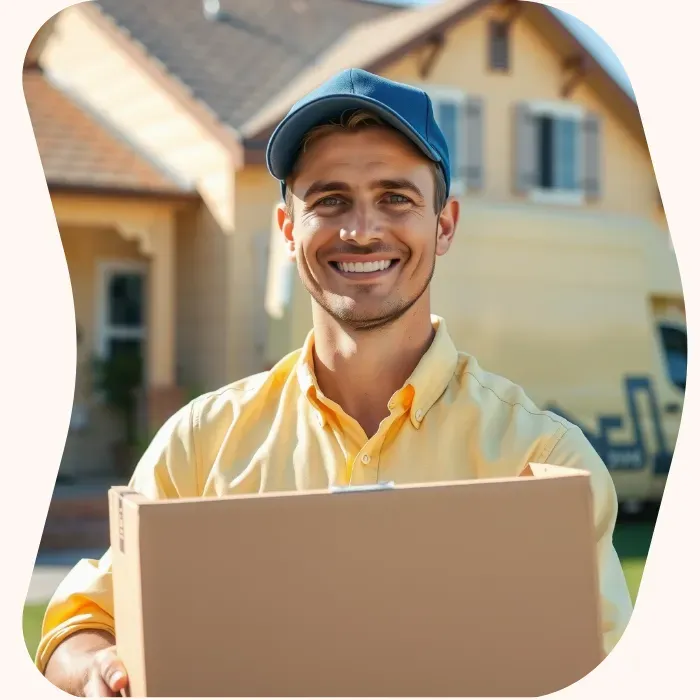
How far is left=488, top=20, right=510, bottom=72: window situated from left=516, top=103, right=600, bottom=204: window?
39 cm

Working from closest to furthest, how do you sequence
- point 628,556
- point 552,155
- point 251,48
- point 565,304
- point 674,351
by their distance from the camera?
point 628,556, point 674,351, point 251,48, point 565,304, point 552,155

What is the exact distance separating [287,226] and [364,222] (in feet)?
0.62

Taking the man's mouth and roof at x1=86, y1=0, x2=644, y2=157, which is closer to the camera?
the man's mouth

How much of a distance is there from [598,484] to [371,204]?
0.56 metres

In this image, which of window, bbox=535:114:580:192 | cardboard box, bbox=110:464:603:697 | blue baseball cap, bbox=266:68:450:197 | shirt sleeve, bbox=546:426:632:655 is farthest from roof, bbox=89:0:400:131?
cardboard box, bbox=110:464:603:697

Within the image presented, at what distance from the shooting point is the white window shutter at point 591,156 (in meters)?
8.86

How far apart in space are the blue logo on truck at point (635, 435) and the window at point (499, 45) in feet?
10.5

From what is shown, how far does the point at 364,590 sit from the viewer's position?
1503 mm

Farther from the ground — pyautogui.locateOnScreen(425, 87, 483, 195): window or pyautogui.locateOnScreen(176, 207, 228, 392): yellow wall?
pyautogui.locateOnScreen(425, 87, 483, 195): window

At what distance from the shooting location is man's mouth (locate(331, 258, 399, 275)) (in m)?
1.87

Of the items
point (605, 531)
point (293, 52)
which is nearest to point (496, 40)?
point (293, 52)

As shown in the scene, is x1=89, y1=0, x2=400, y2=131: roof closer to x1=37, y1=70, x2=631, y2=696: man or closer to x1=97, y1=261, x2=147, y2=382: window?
x1=97, y1=261, x2=147, y2=382: window

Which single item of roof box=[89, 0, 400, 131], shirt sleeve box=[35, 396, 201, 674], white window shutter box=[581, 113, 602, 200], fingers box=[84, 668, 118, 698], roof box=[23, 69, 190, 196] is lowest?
fingers box=[84, 668, 118, 698]

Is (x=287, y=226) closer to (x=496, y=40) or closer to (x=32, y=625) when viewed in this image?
(x=32, y=625)
